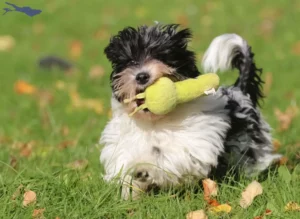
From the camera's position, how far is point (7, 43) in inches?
460

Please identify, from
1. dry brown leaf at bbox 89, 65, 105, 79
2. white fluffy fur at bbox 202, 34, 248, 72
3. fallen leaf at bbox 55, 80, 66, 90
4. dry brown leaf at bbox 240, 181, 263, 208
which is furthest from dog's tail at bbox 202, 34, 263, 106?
dry brown leaf at bbox 89, 65, 105, 79

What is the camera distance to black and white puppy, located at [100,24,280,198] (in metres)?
4.39

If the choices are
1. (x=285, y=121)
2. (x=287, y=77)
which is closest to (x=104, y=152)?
(x=285, y=121)

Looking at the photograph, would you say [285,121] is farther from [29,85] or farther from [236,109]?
[29,85]

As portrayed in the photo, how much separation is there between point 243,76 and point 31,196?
7.42 ft

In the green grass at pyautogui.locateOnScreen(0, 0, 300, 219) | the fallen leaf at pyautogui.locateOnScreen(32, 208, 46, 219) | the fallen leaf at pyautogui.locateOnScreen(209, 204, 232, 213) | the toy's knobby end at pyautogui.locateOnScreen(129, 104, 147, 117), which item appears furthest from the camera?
the toy's knobby end at pyautogui.locateOnScreen(129, 104, 147, 117)

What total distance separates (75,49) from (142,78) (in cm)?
722

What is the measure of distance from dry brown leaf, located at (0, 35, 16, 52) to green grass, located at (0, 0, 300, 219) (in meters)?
0.12

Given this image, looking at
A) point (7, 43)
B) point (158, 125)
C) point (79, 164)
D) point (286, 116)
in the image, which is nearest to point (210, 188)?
point (158, 125)

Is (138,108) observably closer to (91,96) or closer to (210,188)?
(210,188)

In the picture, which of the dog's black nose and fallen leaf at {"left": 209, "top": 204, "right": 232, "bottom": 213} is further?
the dog's black nose

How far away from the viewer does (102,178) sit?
453cm

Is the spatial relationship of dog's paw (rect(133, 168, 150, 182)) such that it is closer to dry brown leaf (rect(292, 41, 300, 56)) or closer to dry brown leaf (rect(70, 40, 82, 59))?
dry brown leaf (rect(292, 41, 300, 56))

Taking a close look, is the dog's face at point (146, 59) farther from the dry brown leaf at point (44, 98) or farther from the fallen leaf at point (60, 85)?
the fallen leaf at point (60, 85)
